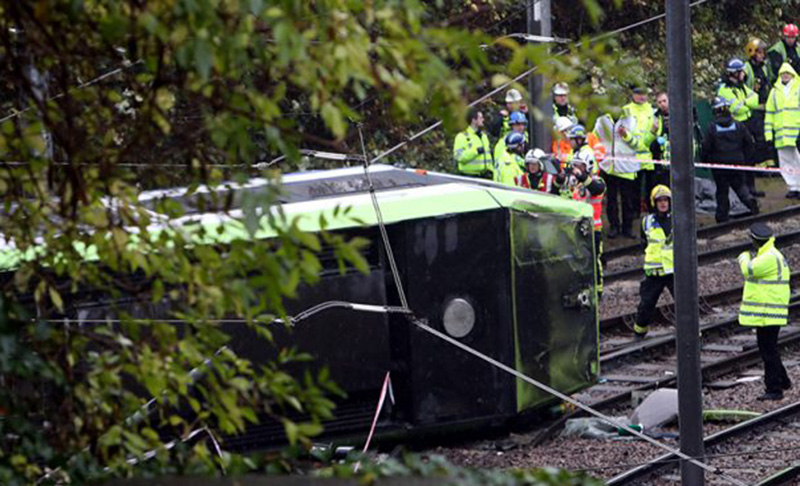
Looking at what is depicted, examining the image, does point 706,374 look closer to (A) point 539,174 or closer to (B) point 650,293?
(B) point 650,293

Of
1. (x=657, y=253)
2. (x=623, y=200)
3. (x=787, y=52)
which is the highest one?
(x=787, y=52)

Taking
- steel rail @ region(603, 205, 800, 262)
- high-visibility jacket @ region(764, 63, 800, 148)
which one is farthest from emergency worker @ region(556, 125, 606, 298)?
high-visibility jacket @ region(764, 63, 800, 148)

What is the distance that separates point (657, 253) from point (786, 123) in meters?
7.19

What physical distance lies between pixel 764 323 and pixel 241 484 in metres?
10.5

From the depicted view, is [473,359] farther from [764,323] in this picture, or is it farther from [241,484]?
[241,484]

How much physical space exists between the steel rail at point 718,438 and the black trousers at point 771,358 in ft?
2.33

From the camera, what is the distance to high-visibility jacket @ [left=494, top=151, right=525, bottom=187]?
68.4ft

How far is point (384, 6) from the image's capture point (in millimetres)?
5262

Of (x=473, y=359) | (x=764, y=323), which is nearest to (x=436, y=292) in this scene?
(x=473, y=359)

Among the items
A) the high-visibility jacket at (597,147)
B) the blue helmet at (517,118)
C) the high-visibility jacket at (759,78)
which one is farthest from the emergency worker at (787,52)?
the blue helmet at (517,118)

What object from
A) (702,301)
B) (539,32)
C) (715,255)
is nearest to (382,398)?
(702,301)

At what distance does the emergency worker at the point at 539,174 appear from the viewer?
20031mm

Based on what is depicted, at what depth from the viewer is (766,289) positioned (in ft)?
49.6

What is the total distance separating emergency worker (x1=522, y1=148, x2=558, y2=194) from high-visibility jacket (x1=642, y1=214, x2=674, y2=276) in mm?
2596
